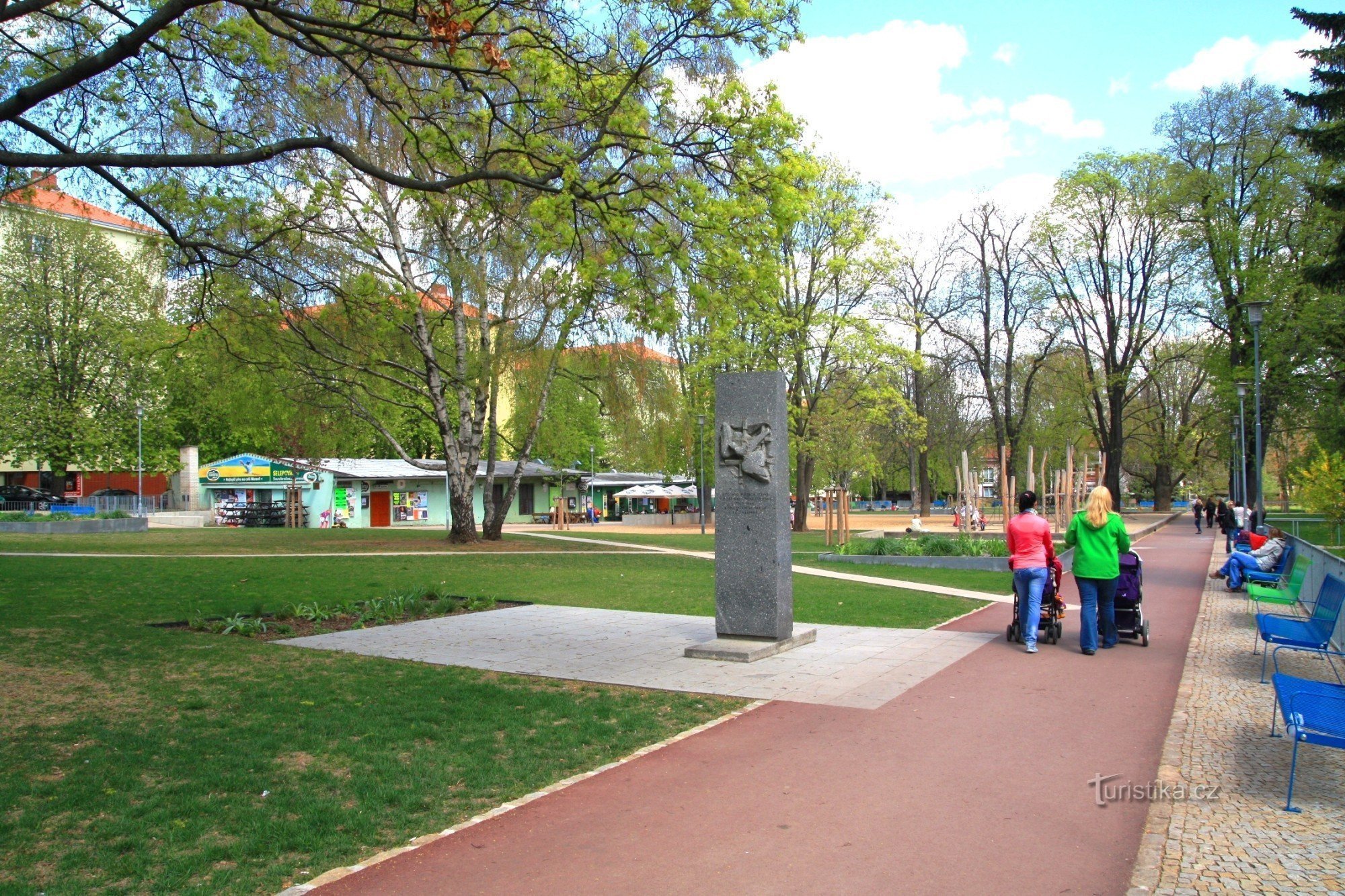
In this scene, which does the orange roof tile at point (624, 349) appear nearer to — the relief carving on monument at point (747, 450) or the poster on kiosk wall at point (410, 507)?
the relief carving on monument at point (747, 450)

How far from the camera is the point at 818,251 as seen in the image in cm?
3778

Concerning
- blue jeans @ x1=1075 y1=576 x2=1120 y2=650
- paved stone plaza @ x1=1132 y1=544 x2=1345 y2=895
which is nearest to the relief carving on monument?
blue jeans @ x1=1075 y1=576 x2=1120 y2=650

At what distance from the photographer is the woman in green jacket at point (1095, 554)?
10016mm

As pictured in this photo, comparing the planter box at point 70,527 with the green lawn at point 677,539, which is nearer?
the green lawn at point 677,539

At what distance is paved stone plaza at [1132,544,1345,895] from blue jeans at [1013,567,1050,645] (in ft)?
6.02

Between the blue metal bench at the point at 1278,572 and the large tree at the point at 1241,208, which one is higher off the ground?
the large tree at the point at 1241,208

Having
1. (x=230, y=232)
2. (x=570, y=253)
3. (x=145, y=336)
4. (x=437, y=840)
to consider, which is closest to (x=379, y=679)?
(x=437, y=840)

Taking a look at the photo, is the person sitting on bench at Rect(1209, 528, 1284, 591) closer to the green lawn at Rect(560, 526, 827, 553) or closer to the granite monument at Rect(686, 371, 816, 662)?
the granite monument at Rect(686, 371, 816, 662)

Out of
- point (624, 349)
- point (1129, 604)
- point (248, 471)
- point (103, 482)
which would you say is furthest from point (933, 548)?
point (103, 482)

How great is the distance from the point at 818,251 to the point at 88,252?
3621cm

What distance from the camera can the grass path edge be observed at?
441cm

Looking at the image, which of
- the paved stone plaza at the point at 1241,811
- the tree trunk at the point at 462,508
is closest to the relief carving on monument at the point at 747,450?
the paved stone plaza at the point at 1241,811

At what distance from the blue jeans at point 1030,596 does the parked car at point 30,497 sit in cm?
5267

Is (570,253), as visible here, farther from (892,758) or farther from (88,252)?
(88,252)
